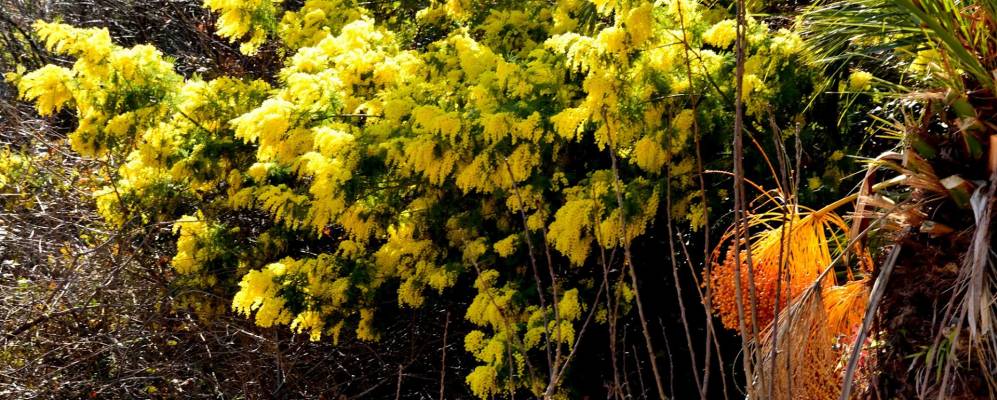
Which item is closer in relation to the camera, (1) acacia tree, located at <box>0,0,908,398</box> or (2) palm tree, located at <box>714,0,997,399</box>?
(2) palm tree, located at <box>714,0,997,399</box>

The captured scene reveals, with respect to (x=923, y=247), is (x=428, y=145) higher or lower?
lower

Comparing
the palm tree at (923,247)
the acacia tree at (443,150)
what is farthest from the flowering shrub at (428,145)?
the palm tree at (923,247)

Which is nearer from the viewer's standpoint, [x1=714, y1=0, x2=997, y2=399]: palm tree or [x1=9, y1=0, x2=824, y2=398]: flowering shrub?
[x1=714, y1=0, x2=997, y2=399]: palm tree

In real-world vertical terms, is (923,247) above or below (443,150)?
above

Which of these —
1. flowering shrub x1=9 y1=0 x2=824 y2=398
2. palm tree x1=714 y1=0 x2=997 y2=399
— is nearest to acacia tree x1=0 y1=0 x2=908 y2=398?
flowering shrub x1=9 y1=0 x2=824 y2=398

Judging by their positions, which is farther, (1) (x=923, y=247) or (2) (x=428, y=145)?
(2) (x=428, y=145)

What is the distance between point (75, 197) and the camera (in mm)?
8891

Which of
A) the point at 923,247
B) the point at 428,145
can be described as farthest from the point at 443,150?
the point at 923,247

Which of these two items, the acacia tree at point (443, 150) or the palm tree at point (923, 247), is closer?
the palm tree at point (923, 247)

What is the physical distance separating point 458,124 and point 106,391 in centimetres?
345

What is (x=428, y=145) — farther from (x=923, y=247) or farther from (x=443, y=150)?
(x=923, y=247)

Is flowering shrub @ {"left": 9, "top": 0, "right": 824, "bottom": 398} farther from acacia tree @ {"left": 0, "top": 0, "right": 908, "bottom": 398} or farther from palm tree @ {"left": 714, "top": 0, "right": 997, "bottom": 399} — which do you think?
palm tree @ {"left": 714, "top": 0, "right": 997, "bottom": 399}

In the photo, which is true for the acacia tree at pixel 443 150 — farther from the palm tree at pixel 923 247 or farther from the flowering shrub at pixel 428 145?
the palm tree at pixel 923 247

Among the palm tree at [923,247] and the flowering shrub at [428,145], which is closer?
the palm tree at [923,247]
